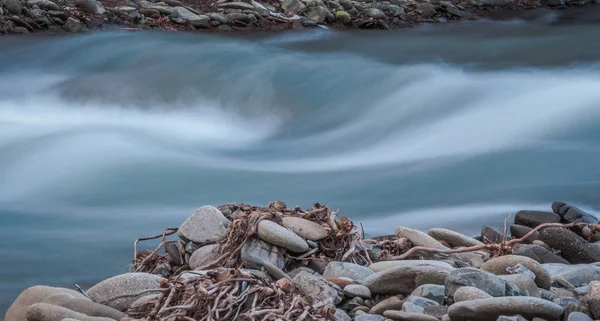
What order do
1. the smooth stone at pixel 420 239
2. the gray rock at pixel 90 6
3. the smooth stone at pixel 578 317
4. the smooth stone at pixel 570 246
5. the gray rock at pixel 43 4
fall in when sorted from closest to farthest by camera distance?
the smooth stone at pixel 578 317, the smooth stone at pixel 420 239, the smooth stone at pixel 570 246, the gray rock at pixel 43 4, the gray rock at pixel 90 6

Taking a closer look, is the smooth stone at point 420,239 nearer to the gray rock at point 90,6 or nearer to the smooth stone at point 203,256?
the smooth stone at point 203,256

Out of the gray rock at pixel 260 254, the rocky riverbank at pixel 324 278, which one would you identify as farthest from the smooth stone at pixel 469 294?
the gray rock at pixel 260 254

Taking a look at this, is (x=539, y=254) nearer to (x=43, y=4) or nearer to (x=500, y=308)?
(x=500, y=308)

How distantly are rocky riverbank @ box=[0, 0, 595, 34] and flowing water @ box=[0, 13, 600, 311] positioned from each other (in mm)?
446

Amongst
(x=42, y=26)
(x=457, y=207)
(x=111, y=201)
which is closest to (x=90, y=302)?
(x=111, y=201)

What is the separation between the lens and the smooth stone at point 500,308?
2.80 meters

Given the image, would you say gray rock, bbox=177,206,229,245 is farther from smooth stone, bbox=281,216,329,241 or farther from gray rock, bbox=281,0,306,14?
gray rock, bbox=281,0,306,14

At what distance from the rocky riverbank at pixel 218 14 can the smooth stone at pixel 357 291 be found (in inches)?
338

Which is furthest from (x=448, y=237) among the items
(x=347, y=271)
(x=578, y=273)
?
(x=347, y=271)

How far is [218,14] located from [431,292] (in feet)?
31.3

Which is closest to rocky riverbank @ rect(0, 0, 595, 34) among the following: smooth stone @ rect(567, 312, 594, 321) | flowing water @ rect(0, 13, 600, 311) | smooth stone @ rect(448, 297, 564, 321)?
flowing water @ rect(0, 13, 600, 311)

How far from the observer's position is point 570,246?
4727 mm

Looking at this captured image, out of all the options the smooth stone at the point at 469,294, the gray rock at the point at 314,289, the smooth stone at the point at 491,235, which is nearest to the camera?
the smooth stone at the point at 469,294

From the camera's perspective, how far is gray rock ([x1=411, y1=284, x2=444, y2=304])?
10.7ft
